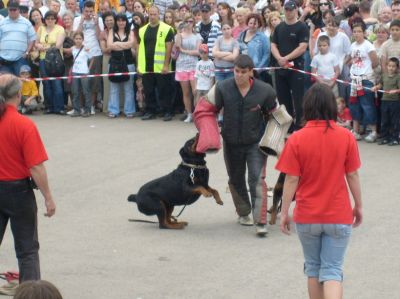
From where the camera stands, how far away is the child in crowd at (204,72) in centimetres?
1501

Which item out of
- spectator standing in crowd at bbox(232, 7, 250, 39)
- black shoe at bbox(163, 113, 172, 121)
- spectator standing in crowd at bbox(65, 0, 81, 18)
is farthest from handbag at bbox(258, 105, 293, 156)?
spectator standing in crowd at bbox(65, 0, 81, 18)

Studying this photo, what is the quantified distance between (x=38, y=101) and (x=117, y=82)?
1.69 m

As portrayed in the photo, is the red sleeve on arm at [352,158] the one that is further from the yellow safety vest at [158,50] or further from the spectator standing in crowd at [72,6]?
the spectator standing in crowd at [72,6]

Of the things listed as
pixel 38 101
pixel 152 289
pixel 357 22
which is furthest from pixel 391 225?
pixel 38 101

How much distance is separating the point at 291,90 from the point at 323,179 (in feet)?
27.2

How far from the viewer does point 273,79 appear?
15.0m

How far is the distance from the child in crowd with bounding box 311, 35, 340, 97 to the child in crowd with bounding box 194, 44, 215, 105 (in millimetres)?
1758

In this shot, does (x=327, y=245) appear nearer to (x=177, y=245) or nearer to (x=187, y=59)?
(x=177, y=245)

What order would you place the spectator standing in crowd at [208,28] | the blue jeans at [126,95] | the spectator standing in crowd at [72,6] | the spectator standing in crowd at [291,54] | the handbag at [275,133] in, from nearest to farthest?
the handbag at [275,133] → the spectator standing in crowd at [291,54] → the spectator standing in crowd at [208,28] → the blue jeans at [126,95] → the spectator standing in crowd at [72,6]

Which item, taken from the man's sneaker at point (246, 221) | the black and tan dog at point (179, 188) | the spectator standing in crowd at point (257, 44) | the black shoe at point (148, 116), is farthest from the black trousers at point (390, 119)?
the black and tan dog at point (179, 188)

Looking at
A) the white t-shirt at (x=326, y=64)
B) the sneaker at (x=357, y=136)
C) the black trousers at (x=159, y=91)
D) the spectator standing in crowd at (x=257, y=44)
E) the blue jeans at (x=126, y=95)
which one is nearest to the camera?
the sneaker at (x=357, y=136)

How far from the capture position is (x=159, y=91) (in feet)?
51.7

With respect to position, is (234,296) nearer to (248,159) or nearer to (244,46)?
(248,159)

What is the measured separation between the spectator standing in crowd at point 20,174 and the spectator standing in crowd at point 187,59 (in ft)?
28.0
